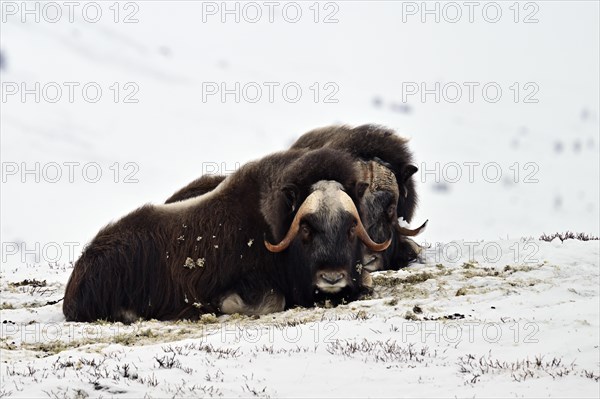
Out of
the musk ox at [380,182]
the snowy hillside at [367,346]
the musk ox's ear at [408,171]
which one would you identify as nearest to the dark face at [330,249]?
the snowy hillside at [367,346]

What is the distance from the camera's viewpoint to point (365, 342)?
5.44 meters

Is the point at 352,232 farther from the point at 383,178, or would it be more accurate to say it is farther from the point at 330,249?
the point at 383,178

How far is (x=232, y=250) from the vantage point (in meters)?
7.19

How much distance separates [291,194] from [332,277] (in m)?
0.74

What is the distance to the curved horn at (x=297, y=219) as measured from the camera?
22.4 ft

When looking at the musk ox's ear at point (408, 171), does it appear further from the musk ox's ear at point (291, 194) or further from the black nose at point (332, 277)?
the black nose at point (332, 277)

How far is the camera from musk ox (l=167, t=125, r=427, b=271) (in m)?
8.51

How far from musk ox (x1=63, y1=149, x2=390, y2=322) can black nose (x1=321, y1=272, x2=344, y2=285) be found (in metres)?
0.19

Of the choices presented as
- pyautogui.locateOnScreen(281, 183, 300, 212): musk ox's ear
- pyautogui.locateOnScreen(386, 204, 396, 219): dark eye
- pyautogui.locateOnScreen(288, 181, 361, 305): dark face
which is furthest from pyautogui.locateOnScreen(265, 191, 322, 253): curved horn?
pyautogui.locateOnScreen(386, 204, 396, 219): dark eye

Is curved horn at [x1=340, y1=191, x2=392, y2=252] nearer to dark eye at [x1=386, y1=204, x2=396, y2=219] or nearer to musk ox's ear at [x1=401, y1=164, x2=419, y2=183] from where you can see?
dark eye at [x1=386, y1=204, x2=396, y2=219]

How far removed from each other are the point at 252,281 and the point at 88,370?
2.48 m

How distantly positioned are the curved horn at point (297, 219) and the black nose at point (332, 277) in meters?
0.42

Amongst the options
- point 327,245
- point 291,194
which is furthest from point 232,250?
point 327,245

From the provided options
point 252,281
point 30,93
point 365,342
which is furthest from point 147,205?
point 30,93
